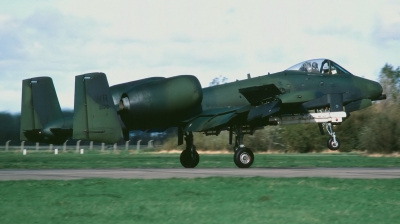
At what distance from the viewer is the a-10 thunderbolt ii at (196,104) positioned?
21.8m

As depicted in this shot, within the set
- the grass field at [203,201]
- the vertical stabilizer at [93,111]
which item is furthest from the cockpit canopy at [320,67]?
the grass field at [203,201]

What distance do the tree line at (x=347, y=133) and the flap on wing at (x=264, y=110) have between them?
67.3 feet

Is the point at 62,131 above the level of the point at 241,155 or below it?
above

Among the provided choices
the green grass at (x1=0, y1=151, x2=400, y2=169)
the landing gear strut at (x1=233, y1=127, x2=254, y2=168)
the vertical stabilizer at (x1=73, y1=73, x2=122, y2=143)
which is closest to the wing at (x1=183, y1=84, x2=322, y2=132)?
the landing gear strut at (x1=233, y1=127, x2=254, y2=168)

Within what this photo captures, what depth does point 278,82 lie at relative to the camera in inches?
989

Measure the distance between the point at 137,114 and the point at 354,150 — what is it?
33.0 meters

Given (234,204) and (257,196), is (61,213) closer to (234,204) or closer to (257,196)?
(234,204)

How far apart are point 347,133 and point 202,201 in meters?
41.5

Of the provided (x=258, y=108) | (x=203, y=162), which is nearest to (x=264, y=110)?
(x=258, y=108)

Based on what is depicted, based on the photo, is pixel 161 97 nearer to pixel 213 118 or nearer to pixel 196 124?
pixel 196 124

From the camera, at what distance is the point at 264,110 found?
73.9ft

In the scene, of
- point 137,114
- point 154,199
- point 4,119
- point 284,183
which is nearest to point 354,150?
point 4,119

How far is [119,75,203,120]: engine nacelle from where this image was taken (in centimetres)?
2238

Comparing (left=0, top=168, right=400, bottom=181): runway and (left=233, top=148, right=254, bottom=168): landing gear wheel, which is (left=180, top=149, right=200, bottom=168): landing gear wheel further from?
(left=0, top=168, right=400, bottom=181): runway
